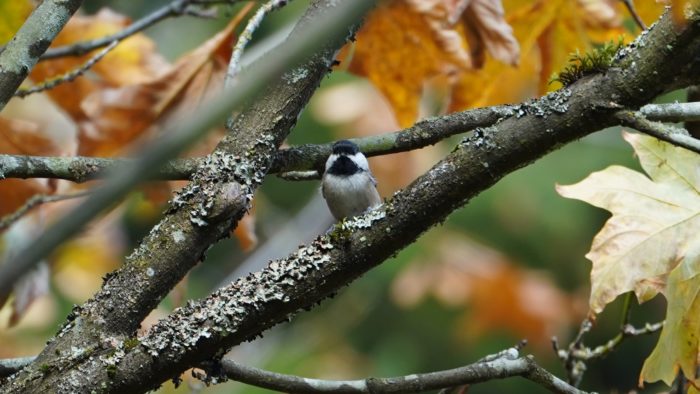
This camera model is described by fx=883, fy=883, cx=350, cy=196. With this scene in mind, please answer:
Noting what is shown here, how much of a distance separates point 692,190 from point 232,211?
94 centimetres

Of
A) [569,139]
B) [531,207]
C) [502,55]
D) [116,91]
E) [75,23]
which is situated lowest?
[569,139]

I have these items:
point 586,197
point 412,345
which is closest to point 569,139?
point 586,197

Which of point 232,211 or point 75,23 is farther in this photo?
point 75,23

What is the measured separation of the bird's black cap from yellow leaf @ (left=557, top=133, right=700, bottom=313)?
437 millimetres

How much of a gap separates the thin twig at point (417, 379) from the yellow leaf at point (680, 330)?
0.25 metres

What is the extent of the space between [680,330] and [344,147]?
36.5 inches

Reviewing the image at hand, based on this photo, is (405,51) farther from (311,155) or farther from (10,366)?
(10,366)

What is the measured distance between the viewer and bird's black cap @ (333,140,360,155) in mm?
1885

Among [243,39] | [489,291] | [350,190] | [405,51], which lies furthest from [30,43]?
[489,291]

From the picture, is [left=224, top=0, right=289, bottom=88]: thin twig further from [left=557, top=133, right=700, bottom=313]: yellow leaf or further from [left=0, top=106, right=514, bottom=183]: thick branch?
[left=557, top=133, right=700, bottom=313]: yellow leaf

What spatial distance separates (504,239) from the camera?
7.36m

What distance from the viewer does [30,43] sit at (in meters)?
1.74

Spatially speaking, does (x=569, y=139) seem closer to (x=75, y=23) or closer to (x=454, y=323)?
(x=75, y=23)

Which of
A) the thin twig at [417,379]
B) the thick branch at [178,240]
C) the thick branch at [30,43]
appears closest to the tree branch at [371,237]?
the thick branch at [178,240]
